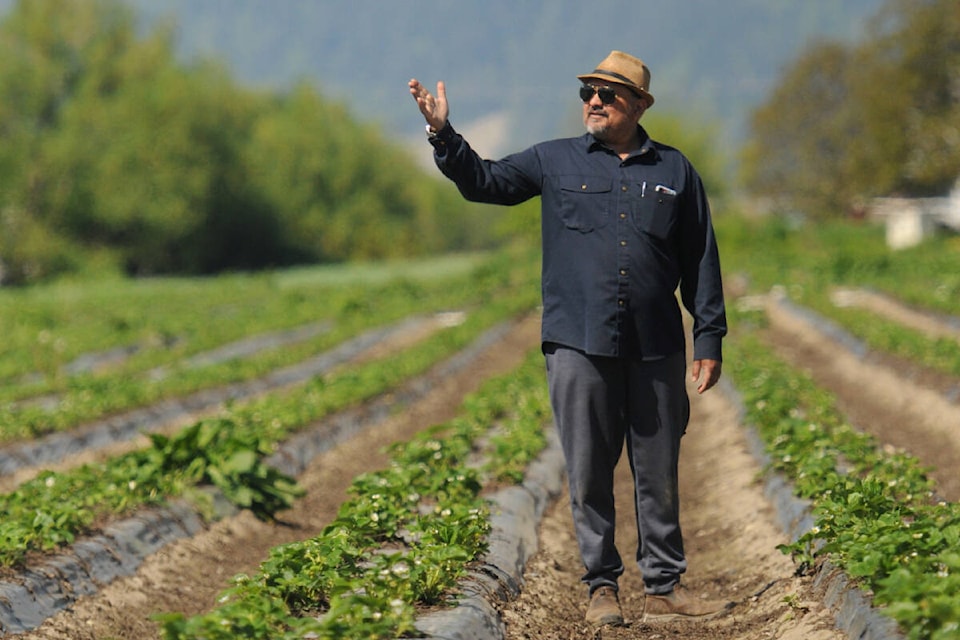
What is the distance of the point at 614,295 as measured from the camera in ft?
18.2

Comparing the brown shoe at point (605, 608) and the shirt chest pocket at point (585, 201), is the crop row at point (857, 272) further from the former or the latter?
the shirt chest pocket at point (585, 201)

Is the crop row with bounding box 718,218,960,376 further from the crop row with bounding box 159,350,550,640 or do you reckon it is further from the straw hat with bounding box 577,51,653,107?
the straw hat with bounding box 577,51,653,107

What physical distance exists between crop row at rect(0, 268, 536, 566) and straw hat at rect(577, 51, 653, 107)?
327cm

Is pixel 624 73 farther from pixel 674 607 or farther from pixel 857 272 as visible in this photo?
pixel 857 272

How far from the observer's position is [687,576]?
23.5ft

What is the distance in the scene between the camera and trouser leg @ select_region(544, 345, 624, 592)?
555 centimetres

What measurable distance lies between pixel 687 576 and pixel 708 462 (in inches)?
136

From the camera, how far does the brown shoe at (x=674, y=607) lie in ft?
18.9

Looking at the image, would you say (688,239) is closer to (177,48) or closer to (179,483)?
(179,483)

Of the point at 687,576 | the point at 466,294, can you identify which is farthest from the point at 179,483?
the point at 466,294

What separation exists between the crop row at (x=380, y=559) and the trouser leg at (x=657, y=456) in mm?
713

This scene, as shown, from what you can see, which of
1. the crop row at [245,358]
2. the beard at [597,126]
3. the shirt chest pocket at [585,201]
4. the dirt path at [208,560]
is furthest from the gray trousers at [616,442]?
the crop row at [245,358]

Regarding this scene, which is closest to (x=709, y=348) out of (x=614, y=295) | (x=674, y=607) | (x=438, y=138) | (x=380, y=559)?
(x=614, y=295)

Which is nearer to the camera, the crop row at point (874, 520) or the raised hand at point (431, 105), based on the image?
the crop row at point (874, 520)
